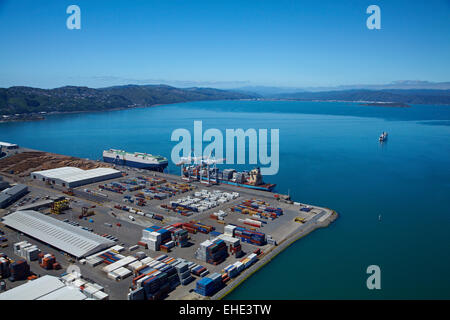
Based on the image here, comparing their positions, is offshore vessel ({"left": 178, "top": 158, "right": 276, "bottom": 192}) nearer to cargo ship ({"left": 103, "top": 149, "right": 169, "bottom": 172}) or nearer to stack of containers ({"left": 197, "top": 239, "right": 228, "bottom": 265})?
cargo ship ({"left": 103, "top": 149, "right": 169, "bottom": 172})

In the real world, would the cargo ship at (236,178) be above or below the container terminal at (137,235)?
above

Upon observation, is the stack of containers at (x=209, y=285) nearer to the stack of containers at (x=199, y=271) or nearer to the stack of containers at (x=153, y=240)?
the stack of containers at (x=199, y=271)

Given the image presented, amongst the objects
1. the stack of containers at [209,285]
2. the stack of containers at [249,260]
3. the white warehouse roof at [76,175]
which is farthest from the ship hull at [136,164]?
the stack of containers at [209,285]

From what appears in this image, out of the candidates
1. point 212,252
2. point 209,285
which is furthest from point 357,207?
point 209,285

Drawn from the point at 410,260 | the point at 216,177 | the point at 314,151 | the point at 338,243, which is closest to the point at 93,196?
the point at 216,177

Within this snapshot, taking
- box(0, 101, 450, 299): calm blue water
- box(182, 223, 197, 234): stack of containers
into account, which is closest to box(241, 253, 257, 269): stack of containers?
box(0, 101, 450, 299): calm blue water

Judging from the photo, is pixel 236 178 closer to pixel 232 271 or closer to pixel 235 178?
pixel 235 178
